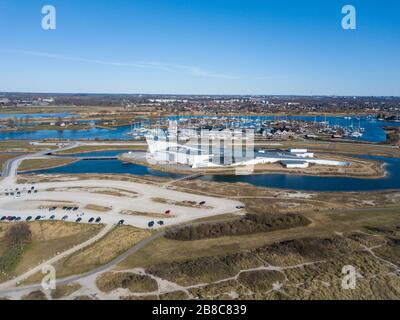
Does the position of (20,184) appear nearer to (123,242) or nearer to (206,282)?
(123,242)

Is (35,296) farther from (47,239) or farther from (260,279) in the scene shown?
(260,279)

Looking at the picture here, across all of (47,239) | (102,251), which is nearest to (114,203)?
(47,239)

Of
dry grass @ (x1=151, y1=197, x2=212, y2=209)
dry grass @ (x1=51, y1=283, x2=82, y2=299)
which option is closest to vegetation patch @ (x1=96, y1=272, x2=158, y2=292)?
dry grass @ (x1=51, y1=283, x2=82, y2=299)

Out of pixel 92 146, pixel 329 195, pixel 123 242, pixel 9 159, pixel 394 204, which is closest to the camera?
pixel 123 242

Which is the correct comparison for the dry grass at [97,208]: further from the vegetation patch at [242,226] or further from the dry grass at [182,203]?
the vegetation patch at [242,226]

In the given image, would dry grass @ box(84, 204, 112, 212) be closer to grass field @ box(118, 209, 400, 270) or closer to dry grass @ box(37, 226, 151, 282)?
dry grass @ box(37, 226, 151, 282)
